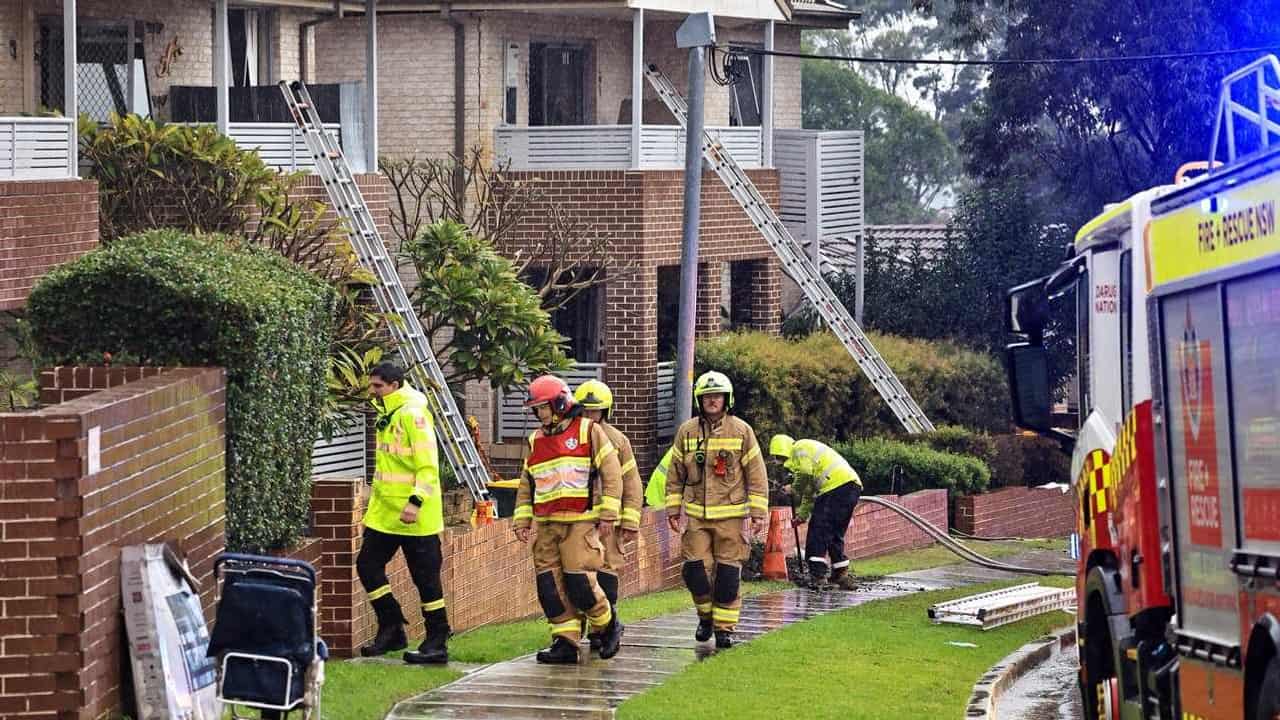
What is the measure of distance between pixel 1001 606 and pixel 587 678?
4841 mm

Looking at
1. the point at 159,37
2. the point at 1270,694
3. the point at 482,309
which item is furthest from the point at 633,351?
the point at 1270,694

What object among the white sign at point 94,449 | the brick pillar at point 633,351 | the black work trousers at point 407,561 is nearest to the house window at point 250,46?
the brick pillar at point 633,351

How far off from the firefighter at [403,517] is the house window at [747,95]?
744 inches

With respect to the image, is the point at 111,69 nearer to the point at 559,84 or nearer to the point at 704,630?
the point at 559,84

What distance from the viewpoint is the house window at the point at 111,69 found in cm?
2259

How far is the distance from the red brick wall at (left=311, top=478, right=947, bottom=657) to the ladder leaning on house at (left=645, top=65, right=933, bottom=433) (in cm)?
682

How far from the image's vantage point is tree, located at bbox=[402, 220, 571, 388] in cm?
2222

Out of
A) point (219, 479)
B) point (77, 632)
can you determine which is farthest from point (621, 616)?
point (77, 632)

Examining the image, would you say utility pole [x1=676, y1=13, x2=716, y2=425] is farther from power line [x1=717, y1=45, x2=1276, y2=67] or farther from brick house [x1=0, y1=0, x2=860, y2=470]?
brick house [x1=0, y1=0, x2=860, y2=470]

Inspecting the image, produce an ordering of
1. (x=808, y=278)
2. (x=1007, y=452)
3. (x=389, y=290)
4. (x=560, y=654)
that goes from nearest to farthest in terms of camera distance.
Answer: (x=560, y=654) → (x=389, y=290) → (x=808, y=278) → (x=1007, y=452)

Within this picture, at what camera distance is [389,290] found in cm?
2219

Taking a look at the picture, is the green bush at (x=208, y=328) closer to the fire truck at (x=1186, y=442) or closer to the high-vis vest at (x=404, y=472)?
the high-vis vest at (x=404, y=472)

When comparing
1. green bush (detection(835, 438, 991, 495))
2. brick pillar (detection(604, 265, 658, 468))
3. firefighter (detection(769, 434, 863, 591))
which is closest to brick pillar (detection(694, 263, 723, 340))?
brick pillar (detection(604, 265, 658, 468))

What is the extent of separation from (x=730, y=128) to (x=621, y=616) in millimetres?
13998
